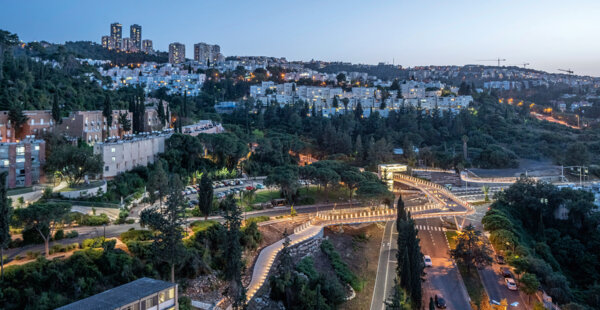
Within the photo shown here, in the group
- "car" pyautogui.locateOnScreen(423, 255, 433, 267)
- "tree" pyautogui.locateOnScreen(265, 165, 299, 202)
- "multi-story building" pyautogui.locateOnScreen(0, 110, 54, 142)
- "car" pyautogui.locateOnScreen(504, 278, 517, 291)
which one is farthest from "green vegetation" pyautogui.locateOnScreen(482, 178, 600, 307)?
"multi-story building" pyautogui.locateOnScreen(0, 110, 54, 142)

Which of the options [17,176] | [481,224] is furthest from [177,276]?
[481,224]

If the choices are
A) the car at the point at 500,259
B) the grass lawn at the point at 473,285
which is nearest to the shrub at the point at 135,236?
the grass lawn at the point at 473,285

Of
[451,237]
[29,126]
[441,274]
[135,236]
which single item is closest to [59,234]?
[135,236]

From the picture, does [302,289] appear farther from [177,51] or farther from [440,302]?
[177,51]

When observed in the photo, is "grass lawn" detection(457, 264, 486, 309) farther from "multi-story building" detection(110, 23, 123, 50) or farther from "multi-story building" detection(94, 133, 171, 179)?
"multi-story building" detection(110, 23, 123, 50)

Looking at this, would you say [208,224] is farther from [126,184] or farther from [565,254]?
[565,254]

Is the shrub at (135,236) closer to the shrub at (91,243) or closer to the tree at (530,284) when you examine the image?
the shrub at (91,243)
